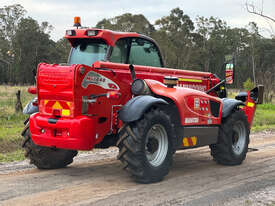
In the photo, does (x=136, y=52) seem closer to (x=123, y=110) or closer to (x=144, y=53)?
(x=144, y=53)

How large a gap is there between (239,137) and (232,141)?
0.78 ft

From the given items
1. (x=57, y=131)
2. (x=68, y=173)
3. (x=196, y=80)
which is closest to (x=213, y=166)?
(x=196, y=80)

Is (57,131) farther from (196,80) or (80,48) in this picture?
(196,80)

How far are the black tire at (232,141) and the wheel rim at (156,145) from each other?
73.3 inches

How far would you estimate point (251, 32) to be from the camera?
243 ft

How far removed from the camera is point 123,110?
6.41m

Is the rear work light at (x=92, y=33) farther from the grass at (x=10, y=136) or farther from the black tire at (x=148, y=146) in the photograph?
the grass at (x=10, y=136)

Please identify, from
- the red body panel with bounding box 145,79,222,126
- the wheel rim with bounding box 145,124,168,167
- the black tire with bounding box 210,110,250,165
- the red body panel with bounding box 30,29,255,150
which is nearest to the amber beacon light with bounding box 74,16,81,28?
the red body panel with bounding box 30,29,255,150

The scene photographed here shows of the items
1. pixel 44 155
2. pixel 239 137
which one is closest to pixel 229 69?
pixel 239 137

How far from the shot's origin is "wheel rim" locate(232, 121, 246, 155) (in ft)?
28.4

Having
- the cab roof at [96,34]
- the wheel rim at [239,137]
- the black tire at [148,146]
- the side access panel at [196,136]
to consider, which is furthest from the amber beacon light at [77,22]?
the wheel rim at [239,137]

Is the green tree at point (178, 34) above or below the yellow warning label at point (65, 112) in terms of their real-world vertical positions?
above

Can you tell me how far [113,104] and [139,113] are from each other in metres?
0.62

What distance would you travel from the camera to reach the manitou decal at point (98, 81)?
6.27 meters
